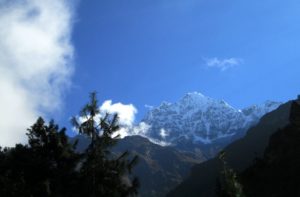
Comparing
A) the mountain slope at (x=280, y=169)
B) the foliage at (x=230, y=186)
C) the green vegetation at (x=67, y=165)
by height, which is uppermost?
the mountain slope at (x=280, y=169)

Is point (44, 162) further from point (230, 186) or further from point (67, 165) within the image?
point (230, 186)

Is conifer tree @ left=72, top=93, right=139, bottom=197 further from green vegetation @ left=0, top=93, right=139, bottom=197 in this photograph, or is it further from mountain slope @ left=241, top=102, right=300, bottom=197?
mountain slope @ left=241, top=102, right=300, bottom=197

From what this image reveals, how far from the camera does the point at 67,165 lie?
4459cm

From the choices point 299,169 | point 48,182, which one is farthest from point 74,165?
point 299,169

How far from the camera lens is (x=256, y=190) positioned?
88.3m

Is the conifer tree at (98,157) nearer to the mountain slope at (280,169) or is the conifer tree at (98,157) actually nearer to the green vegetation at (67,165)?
the green vegetation at (67,165)

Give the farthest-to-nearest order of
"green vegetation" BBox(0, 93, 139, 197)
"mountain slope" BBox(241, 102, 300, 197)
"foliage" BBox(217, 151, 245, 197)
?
"mountain slope" BBox(241, 102, 300, 197) → "green vegetation" BBox(0, 93, 139, 197) → "foliage" BBox(217, 151, 245, 197)

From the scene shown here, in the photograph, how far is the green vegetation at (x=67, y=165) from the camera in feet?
125

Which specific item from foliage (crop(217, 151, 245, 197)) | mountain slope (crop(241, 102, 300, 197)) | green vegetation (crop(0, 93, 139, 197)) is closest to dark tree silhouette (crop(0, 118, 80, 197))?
green vegetation (crop(0, 93, 139, 197))

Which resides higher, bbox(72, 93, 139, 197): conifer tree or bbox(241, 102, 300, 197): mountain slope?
bbox(241, 102, 300, 197): mountain slope

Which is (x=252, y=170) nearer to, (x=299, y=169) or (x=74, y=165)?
(x=299, y=169)

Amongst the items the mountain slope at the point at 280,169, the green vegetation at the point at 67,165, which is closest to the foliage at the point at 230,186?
the green vegetation at the point at 67,165

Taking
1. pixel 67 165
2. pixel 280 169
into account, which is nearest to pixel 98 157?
pixel 67 165

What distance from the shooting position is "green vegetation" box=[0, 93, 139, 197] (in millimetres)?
38188
